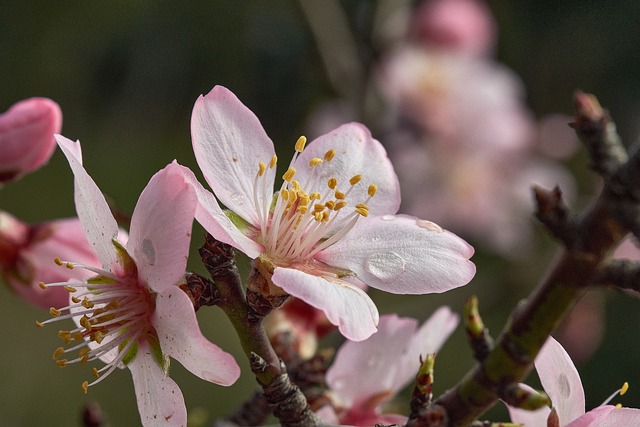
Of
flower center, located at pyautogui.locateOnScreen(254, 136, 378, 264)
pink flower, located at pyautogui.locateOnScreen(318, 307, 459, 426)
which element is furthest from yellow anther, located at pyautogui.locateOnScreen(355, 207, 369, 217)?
pink flower, located at pyautogui.locateOnScreen(318, 307, 459, 426)

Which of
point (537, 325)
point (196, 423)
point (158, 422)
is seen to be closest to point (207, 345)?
point (158, 422)

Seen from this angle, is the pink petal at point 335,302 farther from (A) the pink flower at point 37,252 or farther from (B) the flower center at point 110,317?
(A) the pink flower at point 37,252

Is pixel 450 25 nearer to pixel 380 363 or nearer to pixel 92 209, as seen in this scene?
pixel 380 363

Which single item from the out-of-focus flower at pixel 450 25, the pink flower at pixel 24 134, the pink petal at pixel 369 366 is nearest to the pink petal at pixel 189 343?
the pink petal at pixel 369 366

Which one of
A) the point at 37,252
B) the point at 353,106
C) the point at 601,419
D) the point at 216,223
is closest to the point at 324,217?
the point at 216,223

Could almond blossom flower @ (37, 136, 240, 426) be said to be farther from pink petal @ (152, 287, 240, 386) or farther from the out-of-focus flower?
the out-of-focus flower
